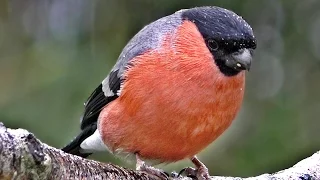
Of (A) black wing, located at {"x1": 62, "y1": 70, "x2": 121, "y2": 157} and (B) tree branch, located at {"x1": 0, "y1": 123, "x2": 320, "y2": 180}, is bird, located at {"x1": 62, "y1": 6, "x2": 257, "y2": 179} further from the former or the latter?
(B) tree branch, located at {"x1": 0, "y1": 123, "x2": 320, "y2": 180}

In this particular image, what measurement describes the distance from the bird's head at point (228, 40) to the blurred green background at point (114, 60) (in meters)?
Result: 1.25

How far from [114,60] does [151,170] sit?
176cm

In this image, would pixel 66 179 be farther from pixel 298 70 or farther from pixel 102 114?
pixel 298 70

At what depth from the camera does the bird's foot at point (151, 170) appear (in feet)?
11.7

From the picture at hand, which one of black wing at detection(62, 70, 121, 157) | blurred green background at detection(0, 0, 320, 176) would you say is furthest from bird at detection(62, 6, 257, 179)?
blurred green background at detection(0, 0, 320, 176)

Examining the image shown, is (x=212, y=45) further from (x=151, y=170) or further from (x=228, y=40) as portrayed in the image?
(x=151, y=170)

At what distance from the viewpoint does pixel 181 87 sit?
11.6ft

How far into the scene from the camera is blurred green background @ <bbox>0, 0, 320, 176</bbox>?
4.89m

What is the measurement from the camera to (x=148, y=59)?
147 inches

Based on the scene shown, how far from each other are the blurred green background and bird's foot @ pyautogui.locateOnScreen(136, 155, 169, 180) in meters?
0.80

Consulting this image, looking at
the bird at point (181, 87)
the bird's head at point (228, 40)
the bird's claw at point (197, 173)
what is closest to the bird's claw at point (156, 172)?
the bird at point (181, 87)

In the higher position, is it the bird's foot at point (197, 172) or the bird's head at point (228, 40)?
the bird's head at point (228, 40)

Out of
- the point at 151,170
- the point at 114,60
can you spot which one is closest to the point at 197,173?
the point at 151,170

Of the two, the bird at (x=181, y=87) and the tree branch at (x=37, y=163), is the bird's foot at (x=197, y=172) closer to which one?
the bird at (x=181, y=87)
